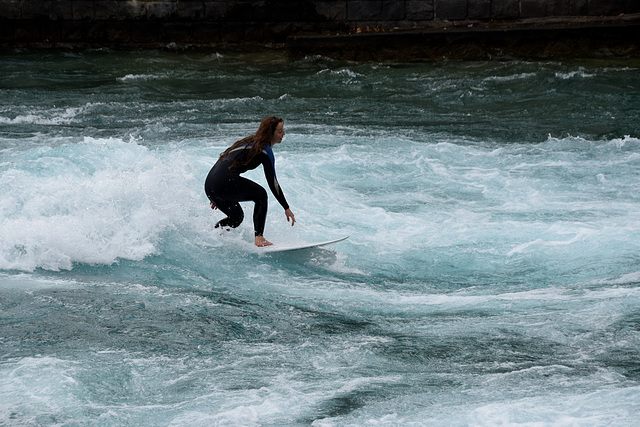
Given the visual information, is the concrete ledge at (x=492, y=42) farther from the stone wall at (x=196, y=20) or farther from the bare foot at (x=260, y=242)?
the bare foot at (x=260, y=242)

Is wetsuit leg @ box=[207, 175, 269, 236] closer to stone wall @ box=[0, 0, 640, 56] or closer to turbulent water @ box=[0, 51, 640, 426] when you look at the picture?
turbulent water @ box=[0, 51, 640, 426]

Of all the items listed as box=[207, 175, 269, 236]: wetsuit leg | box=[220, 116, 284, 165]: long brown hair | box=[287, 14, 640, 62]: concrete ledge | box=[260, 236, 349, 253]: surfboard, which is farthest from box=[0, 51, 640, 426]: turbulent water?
box=[287, 14, 640, 62]: concrete ledge

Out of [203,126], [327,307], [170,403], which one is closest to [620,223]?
[327,307]

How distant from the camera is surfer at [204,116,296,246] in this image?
6.36m

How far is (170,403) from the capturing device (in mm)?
4148

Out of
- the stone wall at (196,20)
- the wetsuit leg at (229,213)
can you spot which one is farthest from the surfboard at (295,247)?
the stone wall at (196,20)

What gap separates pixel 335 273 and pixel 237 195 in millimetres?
1052

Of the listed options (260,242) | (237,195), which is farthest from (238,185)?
(260,242)

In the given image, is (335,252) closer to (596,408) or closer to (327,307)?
(327,307)

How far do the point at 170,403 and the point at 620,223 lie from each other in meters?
5.33

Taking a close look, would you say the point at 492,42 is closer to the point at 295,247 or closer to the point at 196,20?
the point at 196,20

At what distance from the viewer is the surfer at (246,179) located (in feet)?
20.9

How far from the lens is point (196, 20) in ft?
65.7

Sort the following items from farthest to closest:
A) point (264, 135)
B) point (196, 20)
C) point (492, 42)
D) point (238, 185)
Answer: point (196, 20) → point (492, 42) → point (238, 185) → point (264, 135)
